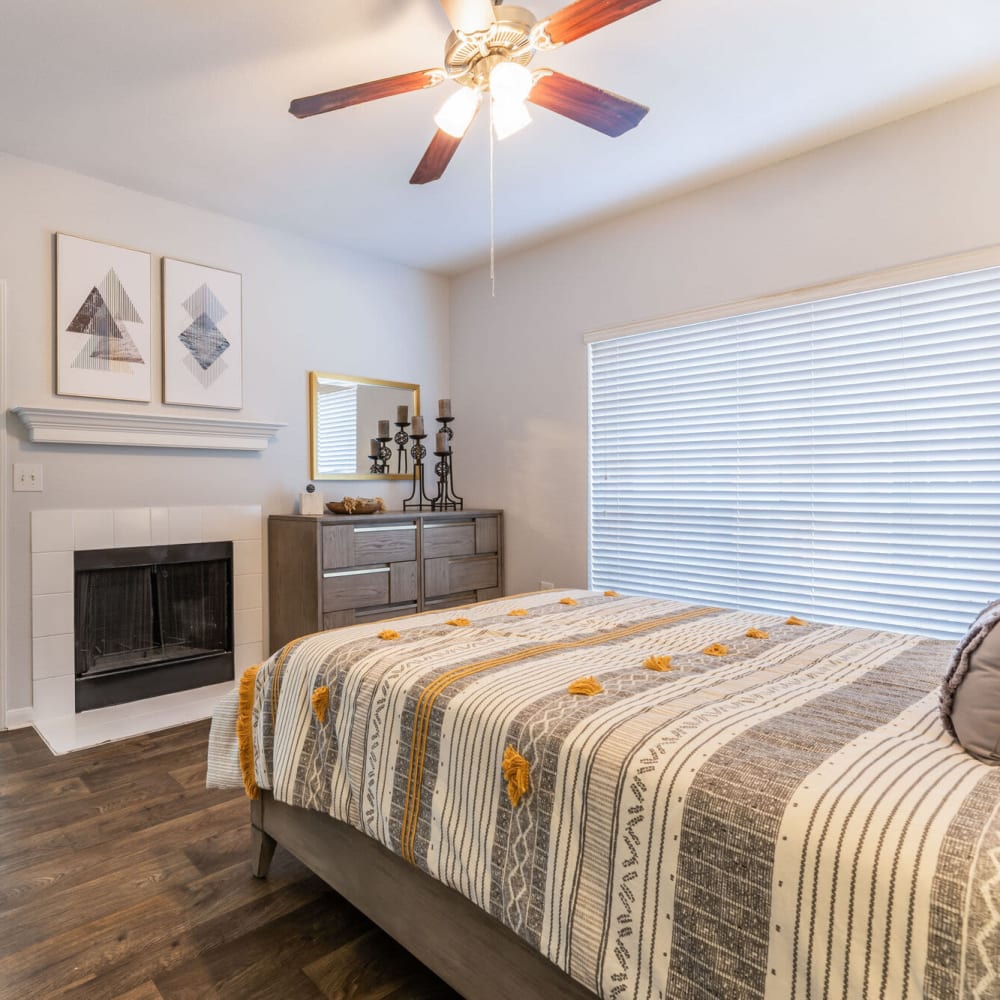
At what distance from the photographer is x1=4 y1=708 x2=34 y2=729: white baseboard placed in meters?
2.94

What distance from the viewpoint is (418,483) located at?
452cm

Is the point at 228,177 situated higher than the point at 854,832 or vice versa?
the point at 228,177

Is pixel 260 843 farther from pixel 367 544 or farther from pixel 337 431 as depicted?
pixel 337 431

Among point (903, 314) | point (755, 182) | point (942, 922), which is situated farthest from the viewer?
point (755, 182)

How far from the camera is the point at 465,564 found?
4.09 m

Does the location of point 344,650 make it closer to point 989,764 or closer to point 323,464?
point 989,764

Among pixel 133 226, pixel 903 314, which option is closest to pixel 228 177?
pixel 133 226

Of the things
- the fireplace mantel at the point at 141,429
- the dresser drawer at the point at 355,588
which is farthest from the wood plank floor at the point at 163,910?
the fireplace mantel at the point at 141,429

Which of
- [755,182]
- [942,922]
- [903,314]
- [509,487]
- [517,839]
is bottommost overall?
[517,839]

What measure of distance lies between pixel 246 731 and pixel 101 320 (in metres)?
2.38

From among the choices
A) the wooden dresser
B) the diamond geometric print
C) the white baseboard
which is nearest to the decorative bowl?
the wooden dresser

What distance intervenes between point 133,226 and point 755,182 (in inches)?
120

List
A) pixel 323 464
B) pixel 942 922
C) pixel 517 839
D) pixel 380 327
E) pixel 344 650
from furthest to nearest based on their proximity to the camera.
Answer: pixel 380 327 < pixel 323 464 < pixel 344 650 < pixel 517 839 < pixel 942 922

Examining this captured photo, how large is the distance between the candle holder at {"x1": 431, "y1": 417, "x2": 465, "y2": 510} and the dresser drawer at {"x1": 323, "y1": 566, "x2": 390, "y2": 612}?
35.2 inches
